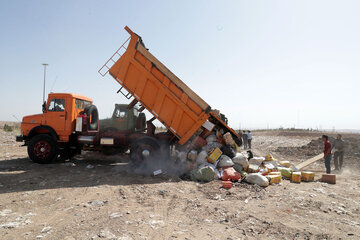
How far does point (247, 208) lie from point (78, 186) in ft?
11.9

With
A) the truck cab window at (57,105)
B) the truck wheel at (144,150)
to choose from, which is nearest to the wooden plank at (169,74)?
the truck wheel at (144,150)

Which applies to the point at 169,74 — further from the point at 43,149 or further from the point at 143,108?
the point at 43,149

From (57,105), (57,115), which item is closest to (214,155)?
(57,115)

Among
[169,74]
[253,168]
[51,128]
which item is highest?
[169,74]

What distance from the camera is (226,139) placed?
6.45m

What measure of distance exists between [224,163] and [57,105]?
5.55 metres

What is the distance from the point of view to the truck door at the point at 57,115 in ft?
22.7

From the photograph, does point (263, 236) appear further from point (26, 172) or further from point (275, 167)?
point (26, 172)

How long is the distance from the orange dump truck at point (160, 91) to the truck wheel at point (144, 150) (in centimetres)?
69

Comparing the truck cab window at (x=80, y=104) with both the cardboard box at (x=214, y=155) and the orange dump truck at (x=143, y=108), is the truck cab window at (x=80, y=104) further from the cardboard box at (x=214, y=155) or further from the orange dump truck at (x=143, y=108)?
the cardboard box at (x=214, y=155)

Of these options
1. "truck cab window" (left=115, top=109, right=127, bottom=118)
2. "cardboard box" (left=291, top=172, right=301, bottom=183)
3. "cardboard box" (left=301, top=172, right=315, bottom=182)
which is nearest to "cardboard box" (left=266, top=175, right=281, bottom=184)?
"cardboard box" (left=291, top=172, right=301, bottom=183)

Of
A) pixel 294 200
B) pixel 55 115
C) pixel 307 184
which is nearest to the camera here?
pixel 294 200

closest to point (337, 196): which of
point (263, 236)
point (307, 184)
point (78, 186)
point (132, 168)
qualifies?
point (307, 184)

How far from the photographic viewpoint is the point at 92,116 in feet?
24.9
